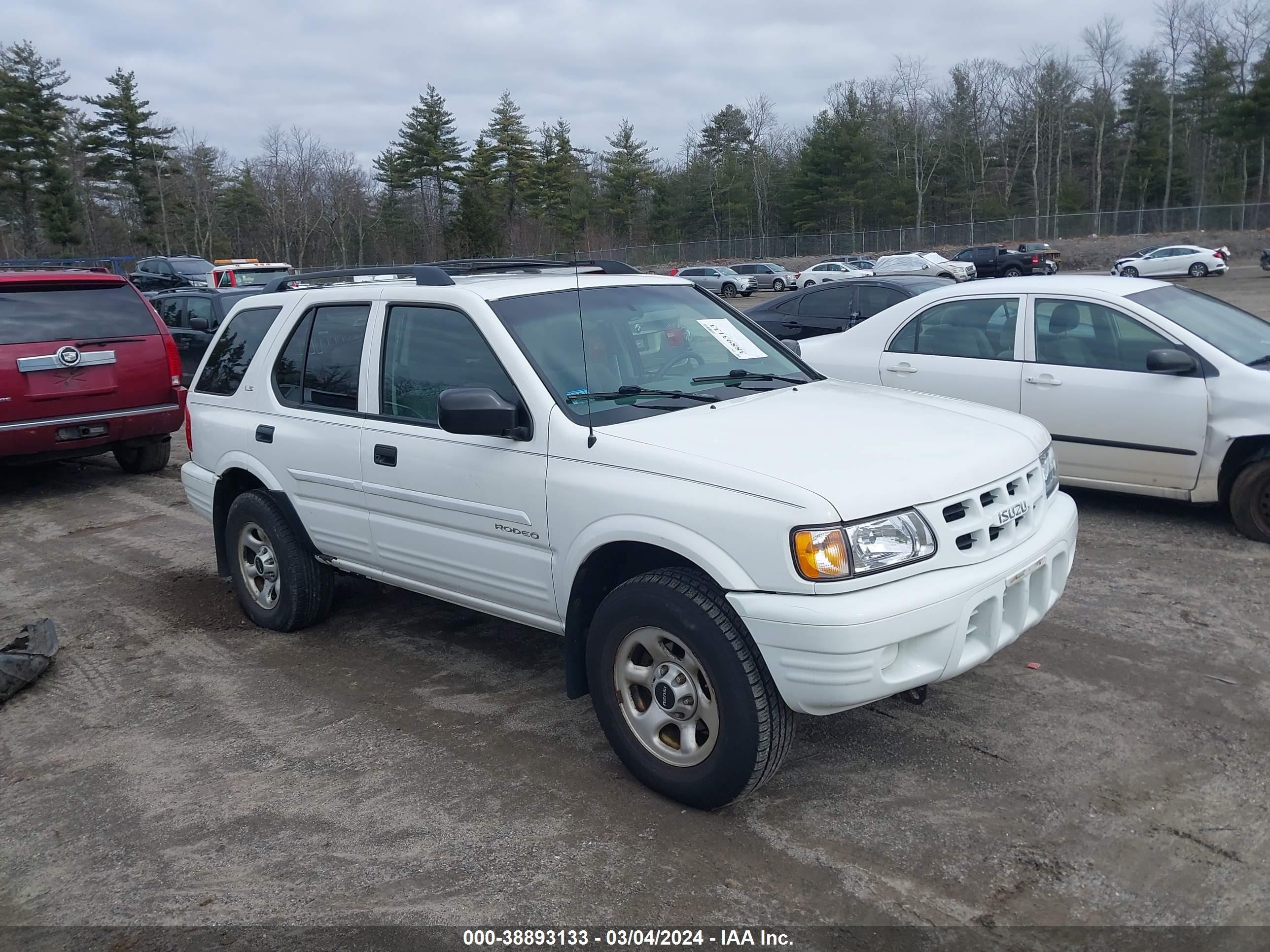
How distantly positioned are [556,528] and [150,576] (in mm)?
4257

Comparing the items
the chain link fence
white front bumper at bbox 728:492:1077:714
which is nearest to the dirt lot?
white front bumper at bbox 728:492:1077:714

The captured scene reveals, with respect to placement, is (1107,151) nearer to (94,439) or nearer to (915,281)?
(915,281)

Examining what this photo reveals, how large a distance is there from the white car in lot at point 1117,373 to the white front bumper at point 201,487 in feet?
15.8

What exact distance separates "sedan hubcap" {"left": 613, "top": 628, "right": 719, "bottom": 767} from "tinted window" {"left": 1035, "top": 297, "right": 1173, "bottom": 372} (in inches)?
179

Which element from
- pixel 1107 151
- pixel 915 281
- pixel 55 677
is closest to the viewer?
pixel 55 677

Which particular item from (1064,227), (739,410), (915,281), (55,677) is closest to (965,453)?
(739,410)

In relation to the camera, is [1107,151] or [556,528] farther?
[1107,151]

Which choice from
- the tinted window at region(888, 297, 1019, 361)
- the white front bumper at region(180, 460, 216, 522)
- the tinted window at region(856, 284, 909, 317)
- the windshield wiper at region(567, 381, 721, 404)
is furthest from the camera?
the tinted window at region(856, 284, 909, 317)

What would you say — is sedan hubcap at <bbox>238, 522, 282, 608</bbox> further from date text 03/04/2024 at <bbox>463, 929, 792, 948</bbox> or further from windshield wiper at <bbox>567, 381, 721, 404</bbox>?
date text 03/04/2024 at <bbox>463, 929, 792, 948</bbox>

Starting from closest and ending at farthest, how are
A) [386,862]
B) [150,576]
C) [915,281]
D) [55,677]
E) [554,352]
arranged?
[386,862], [554,352], [55,677], [150,576], [915,281]

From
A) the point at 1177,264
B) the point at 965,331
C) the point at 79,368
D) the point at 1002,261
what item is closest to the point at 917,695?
the point at 965,331

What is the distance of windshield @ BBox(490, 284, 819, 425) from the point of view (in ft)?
13.4

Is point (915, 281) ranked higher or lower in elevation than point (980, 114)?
lower

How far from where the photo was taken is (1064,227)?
193 feet
